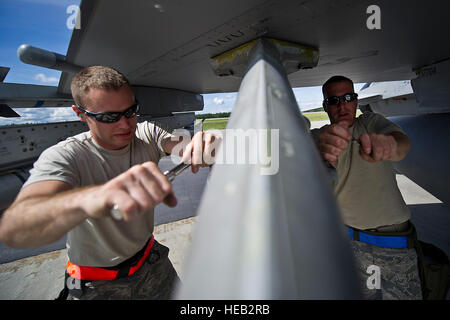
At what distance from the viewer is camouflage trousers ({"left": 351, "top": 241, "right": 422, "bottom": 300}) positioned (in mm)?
1532

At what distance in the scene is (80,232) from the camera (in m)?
1.27

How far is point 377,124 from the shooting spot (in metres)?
1.62

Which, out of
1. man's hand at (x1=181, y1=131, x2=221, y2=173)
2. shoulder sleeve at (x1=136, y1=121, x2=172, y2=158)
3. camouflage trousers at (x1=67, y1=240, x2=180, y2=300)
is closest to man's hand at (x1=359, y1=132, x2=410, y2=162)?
man's hand at (x1=181, y1=131, x2=221, y2=173)

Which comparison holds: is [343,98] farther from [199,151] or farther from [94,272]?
[94,272]

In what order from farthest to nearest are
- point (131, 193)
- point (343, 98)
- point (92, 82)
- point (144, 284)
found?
point (343, 98) < point (144, 284) < point (92, 82) < point (131, 193)

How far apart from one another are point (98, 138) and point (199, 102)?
146 inches

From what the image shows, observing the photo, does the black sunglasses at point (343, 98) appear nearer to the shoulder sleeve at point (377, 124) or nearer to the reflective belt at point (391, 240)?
the shoulder sleeve at point (377, 124)

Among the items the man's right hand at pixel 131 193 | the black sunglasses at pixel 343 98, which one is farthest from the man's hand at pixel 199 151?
the black sunglasses at pixel 343 98

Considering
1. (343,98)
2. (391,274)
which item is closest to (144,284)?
(391,274)

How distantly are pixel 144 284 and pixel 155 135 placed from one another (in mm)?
1215

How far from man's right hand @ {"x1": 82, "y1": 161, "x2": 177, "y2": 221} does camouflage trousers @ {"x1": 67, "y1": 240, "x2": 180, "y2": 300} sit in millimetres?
1100

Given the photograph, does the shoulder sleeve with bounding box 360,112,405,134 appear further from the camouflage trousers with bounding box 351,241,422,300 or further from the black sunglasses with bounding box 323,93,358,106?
the camouflage trousers with bounding box 351,241,422,300
